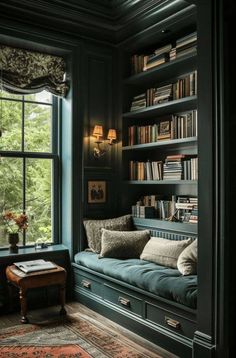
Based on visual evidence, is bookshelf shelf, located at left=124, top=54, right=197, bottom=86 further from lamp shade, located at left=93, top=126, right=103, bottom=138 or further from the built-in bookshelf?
lamp shade, located at left=93, top=126, right=103, bottom=138

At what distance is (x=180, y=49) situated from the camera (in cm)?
385

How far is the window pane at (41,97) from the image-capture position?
4441mm

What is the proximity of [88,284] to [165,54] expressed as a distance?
8.74 feet

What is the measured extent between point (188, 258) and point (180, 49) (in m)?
2.18

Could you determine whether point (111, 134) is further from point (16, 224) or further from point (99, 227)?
point (16, 224)

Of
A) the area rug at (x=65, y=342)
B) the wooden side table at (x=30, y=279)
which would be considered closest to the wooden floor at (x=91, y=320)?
the area rug at (x=65, y=342)

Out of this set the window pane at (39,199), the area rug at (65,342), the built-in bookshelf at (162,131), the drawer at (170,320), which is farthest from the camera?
the window pane at (39,199)

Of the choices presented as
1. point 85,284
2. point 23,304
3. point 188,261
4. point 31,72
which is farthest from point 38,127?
point 188,261

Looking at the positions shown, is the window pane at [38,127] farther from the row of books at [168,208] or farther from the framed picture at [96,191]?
the row of books at [168,208]

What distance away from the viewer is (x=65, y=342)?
307 centimetres

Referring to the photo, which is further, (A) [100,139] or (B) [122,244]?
(A) [100,139]

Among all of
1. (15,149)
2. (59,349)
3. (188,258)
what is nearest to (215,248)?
(188,258)

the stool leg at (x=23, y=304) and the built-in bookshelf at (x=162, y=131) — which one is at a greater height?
the built-in bookshelf at (x=162, y=131)

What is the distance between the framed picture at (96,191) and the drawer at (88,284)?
916mm
